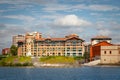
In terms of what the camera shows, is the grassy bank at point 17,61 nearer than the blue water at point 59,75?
No

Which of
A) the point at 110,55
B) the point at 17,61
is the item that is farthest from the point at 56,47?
the point at 110,55

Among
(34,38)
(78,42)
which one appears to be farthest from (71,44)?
(34,38)

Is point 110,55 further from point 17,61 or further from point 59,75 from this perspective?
point 59,75

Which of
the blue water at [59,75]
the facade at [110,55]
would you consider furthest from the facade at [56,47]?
the blue water at [59,75]

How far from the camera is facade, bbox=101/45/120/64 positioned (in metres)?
A: 135

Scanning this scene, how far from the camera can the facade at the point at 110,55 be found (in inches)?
5330

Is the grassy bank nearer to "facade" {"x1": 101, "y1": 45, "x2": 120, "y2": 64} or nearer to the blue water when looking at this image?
"facade" {"x1": 101, "y1": 45, "x2": 120, "y2": 64}

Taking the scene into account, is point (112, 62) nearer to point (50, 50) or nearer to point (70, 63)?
point (70, 63)

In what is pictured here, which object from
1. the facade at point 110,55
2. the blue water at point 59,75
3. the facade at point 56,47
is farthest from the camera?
the facade at point 56,47

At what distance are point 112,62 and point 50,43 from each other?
47148 millimetres

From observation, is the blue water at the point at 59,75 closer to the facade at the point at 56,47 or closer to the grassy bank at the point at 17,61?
the grassy bank at the point at 17,61

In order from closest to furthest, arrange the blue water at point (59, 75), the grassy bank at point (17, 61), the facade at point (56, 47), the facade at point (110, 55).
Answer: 1. the blue water at point (59, 75)
2. the facade at point (110, 55)
3. the grassy bank at point (17, 61)
4. the facade at point (56, 47)

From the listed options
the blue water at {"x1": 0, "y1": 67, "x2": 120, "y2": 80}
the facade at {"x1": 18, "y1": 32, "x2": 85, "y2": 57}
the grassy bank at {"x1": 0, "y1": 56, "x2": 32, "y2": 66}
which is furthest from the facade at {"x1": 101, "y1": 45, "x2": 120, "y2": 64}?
the blue water at {"x1": 0, "y1": 67, "x2": 120, "y2": 80}

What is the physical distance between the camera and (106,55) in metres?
136
